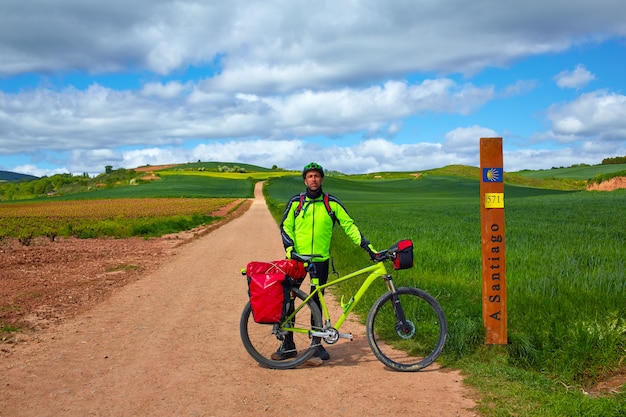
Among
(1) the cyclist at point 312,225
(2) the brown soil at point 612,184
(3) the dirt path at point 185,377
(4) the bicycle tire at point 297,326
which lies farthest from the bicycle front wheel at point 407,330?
(2) the brown soil at point 612,184

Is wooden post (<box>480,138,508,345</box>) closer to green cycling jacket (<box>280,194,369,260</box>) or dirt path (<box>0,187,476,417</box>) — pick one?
dirt path (<box>0,187,476,417</box>)

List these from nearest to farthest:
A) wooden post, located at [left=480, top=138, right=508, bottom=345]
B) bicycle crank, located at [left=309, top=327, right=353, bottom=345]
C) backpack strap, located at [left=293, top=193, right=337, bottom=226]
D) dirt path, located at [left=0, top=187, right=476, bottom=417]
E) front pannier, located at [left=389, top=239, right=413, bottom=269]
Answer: dirt path, located at [left=0, top=187, right=476, bottom=417]
front pannier, located at [left=389, top=239, right=413, bottom=269]
bicycle crank, located at [left=309, top=327, right=353, bottom=345]
backpack strap, located at [left=293, top=193, right=337, bottom=226]
wooden post, located at [left=480, top=138, right=508, bottom=345]

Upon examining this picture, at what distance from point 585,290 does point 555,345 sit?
2.06 metres

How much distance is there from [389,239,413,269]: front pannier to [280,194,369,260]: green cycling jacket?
44cm

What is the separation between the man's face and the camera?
621 cm

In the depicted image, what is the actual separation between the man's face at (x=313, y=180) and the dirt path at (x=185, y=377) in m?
2.07

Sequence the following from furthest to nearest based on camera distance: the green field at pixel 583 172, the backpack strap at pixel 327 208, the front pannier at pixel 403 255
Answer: the green field at pixel 583 172, the backpack strap at pixel 327 208, the front pannier at pixel 403 255

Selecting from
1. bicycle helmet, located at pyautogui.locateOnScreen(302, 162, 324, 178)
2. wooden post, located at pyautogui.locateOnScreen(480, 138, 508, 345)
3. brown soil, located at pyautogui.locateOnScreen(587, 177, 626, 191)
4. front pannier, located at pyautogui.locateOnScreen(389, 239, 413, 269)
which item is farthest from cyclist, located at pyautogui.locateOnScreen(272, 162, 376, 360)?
brown soil, located at pyautogui.locateOnScreen(587, 177, 626, 191)

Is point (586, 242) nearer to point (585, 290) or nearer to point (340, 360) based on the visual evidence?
point (585, 290)

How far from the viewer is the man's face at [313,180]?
6.21 metres

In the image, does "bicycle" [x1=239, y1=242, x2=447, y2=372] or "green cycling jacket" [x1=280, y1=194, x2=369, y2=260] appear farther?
"green cycling jacket" [x1=280, y1=194, x2=369, y2=260]

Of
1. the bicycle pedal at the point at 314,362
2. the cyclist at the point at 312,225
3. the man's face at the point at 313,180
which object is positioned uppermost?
the man's face at the point at 313,180

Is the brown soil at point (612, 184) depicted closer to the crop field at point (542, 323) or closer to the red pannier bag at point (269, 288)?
the crop field at point (542, 323)

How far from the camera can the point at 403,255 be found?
6.01 m
